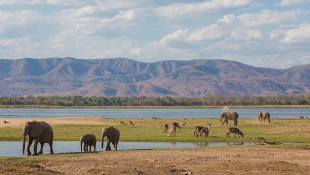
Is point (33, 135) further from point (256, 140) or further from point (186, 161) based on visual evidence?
point (256, 140)

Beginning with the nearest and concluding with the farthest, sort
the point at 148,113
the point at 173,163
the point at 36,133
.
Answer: the point at 173,163
the point at 36,133
the point at 148,113

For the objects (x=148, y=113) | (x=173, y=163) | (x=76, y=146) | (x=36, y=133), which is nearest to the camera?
(x=173, y=163)

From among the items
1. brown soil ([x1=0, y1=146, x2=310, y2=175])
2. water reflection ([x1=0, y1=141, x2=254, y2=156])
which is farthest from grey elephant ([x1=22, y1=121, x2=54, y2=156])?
water reflection ([x1=0, y1=141, x2=254, y2=156])

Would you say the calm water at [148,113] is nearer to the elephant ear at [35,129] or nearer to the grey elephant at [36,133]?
the grey elephant at [36,133]

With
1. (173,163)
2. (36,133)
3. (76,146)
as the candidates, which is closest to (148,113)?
(76,146)

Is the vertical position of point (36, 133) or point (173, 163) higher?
point (36, 133)

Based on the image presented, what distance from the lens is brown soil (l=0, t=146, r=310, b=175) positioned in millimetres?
23359

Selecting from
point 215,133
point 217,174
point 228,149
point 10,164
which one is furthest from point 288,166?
point 215,133

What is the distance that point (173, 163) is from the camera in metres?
25.9

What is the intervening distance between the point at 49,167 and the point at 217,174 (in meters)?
8.07

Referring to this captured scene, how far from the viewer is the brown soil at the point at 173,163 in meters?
23.4

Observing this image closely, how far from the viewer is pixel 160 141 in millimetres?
41969

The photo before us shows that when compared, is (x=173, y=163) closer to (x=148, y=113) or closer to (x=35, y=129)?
(x=35, y=129)

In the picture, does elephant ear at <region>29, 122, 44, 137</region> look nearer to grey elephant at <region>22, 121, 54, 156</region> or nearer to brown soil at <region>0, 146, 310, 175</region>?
grey elephant at <region>22, 121, 54, 156</region>
